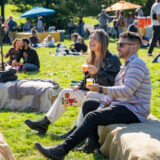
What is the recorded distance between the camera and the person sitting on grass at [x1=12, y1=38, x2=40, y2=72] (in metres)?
10.2

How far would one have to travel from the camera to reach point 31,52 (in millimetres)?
10273

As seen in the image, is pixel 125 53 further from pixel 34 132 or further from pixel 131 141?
pixel 34 132

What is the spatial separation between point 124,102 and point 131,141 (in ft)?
2.45

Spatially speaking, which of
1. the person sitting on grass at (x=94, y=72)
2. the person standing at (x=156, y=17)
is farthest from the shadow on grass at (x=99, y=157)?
the person standing at (x=156, y=17)

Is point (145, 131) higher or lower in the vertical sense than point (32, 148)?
higher

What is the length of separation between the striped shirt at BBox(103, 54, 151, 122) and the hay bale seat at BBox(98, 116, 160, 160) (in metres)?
0.19

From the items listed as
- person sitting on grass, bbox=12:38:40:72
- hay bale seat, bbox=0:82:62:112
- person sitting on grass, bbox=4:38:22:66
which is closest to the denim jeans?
person sitting on grass, bbox=12:38:40:72

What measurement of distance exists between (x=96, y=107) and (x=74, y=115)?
1.91 meters

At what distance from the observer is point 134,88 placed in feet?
12.9

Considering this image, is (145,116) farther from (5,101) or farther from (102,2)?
(102,2)

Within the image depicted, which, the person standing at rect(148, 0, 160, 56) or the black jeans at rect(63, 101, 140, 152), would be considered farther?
the person standing at rect(148, 0, 160, 56)

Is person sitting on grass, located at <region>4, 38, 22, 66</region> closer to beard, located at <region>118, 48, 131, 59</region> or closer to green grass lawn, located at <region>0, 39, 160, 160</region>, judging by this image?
green grass lawn, located at <region>0, 39, 160, 160</region>

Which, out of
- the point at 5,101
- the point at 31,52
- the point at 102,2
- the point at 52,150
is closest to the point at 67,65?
the point at 31,52

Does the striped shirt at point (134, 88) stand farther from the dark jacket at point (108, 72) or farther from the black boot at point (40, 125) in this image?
the black boot at point (40, 125)
